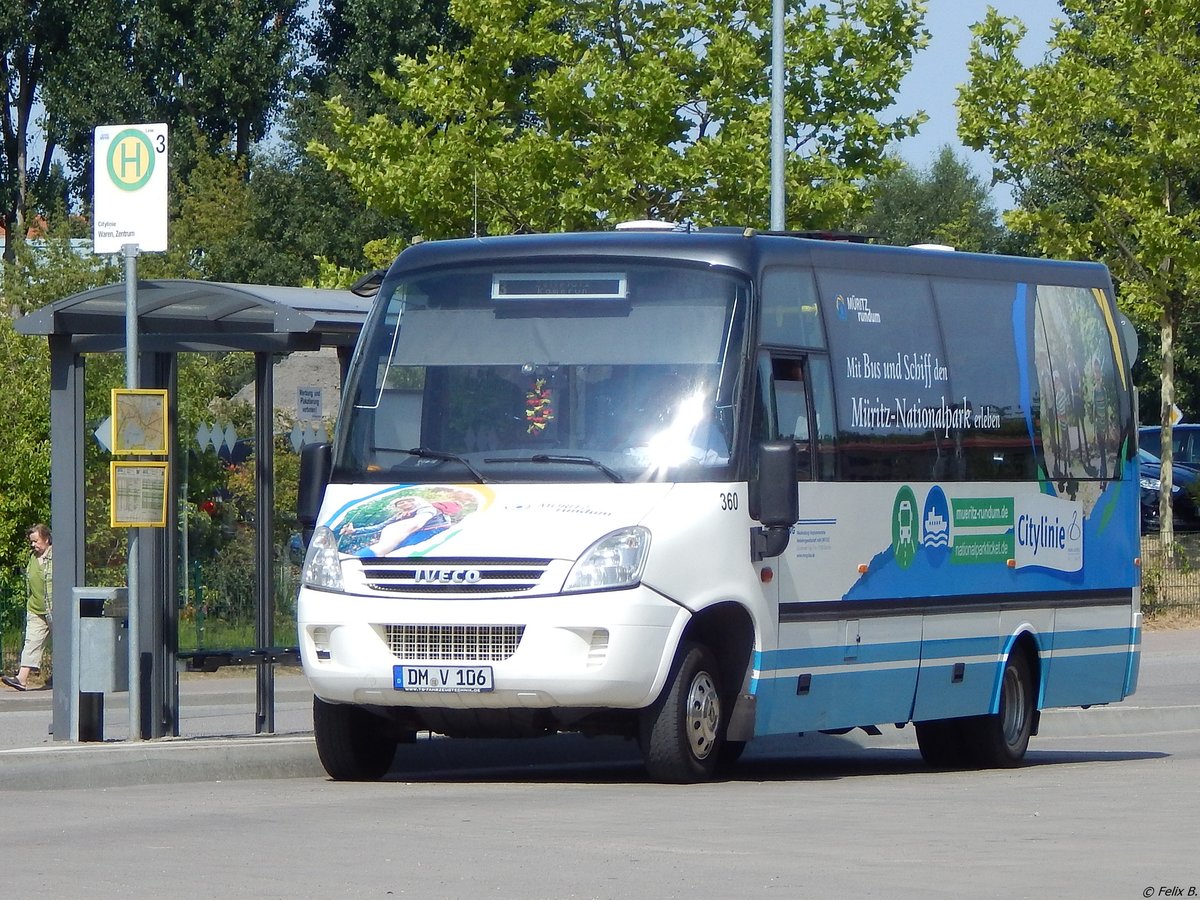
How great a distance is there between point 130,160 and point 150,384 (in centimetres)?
151

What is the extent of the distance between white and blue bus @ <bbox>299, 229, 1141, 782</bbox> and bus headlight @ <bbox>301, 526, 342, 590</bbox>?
16 millimetres

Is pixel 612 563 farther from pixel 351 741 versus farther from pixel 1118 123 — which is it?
pixel 1118 123

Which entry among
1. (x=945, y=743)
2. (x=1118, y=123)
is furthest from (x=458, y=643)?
(x=1118, y=123)

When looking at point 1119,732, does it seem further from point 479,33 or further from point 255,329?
point 479,33

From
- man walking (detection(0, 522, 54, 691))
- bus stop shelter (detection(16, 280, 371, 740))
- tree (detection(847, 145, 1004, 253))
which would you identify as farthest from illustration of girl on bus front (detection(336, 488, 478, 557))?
tree (detection(847, 145, 1004, 253))

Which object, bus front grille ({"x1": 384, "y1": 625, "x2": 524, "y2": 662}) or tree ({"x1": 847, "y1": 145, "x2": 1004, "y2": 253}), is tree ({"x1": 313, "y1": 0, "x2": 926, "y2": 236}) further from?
tree ({"x1": 847, "y1": 145, "x2": 1004, "y2": 253})

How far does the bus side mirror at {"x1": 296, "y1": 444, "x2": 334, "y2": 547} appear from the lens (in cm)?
1206

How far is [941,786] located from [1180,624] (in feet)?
62.8

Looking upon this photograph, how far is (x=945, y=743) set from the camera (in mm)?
14422

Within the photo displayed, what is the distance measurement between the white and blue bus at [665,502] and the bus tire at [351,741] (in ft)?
0.05

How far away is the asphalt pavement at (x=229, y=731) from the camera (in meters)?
11.7

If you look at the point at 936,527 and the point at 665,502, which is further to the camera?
the point at 936,527

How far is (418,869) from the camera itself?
796 cm

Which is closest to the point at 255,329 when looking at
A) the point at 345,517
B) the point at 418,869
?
the point at 345,517
